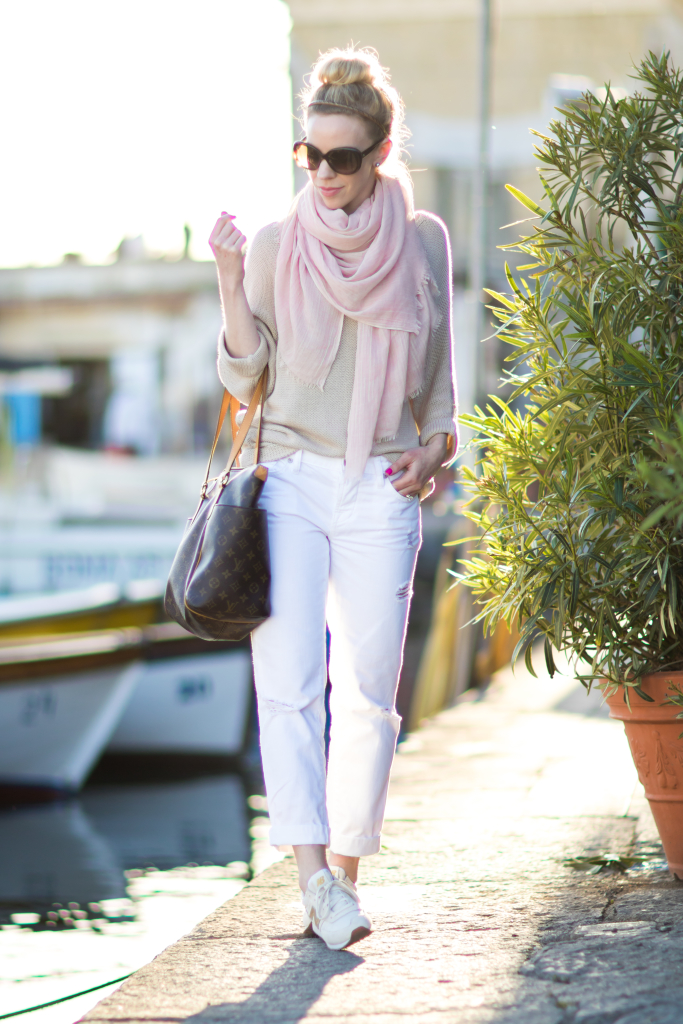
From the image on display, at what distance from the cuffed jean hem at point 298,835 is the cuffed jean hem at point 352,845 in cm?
11

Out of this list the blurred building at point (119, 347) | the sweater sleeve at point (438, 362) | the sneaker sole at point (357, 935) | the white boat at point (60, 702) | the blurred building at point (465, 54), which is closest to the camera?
the sneaker sole at point (357, 935)

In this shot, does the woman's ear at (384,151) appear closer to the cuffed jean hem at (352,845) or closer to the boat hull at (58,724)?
the cuffed jean hem at (352,845)

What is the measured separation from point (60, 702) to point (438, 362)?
6.34 metres

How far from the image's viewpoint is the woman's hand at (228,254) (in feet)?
8.28

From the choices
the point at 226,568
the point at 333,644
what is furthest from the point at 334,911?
the point at 226,568

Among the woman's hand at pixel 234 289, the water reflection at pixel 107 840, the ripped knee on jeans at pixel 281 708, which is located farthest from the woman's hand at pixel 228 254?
the water reflection at pixel 107 840

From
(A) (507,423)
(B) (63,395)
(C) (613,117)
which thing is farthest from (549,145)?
(B) (63,395)

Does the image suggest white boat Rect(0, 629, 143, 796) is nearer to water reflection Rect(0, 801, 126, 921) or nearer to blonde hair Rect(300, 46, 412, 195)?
water reflection Rect(0, 801, 126, 921)

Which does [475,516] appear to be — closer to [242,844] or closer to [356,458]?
[356,458]

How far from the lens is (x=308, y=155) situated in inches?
99.8

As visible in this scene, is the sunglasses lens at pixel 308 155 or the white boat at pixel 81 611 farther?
the white boat at pixel 81 611

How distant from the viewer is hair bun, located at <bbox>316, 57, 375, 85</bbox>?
253 centimetres

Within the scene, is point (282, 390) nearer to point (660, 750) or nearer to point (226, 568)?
point (226, 568)

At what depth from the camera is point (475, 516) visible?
9.30 feet
